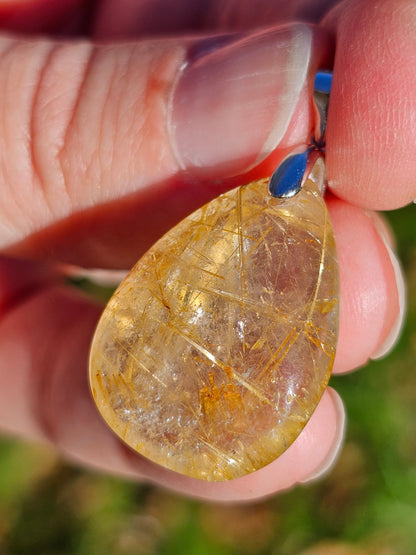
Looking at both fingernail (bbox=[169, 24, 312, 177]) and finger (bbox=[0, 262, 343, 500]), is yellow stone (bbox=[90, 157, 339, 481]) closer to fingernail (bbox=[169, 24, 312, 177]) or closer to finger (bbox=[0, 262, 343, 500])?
fingernail (bbox=[169, 24, 312, 177])

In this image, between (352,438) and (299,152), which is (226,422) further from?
(352,438)

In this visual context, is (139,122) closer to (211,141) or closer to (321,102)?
(211,141)

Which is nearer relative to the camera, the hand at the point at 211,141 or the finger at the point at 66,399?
the hand at the point at 211,141

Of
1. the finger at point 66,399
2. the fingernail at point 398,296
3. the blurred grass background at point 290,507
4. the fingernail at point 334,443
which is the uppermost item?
the fingernail at point 398,296

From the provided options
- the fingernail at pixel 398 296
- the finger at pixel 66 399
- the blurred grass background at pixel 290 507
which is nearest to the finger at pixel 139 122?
the fingernail at pixel 398 296

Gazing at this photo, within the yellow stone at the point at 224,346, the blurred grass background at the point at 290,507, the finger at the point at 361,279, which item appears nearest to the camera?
the yellow stone at the point at 224,346

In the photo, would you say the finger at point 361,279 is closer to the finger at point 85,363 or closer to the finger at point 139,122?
the finger at point 85,363

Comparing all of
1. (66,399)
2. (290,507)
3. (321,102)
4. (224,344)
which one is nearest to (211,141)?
(321,102)

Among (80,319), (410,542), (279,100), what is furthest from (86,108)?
(410,542)
